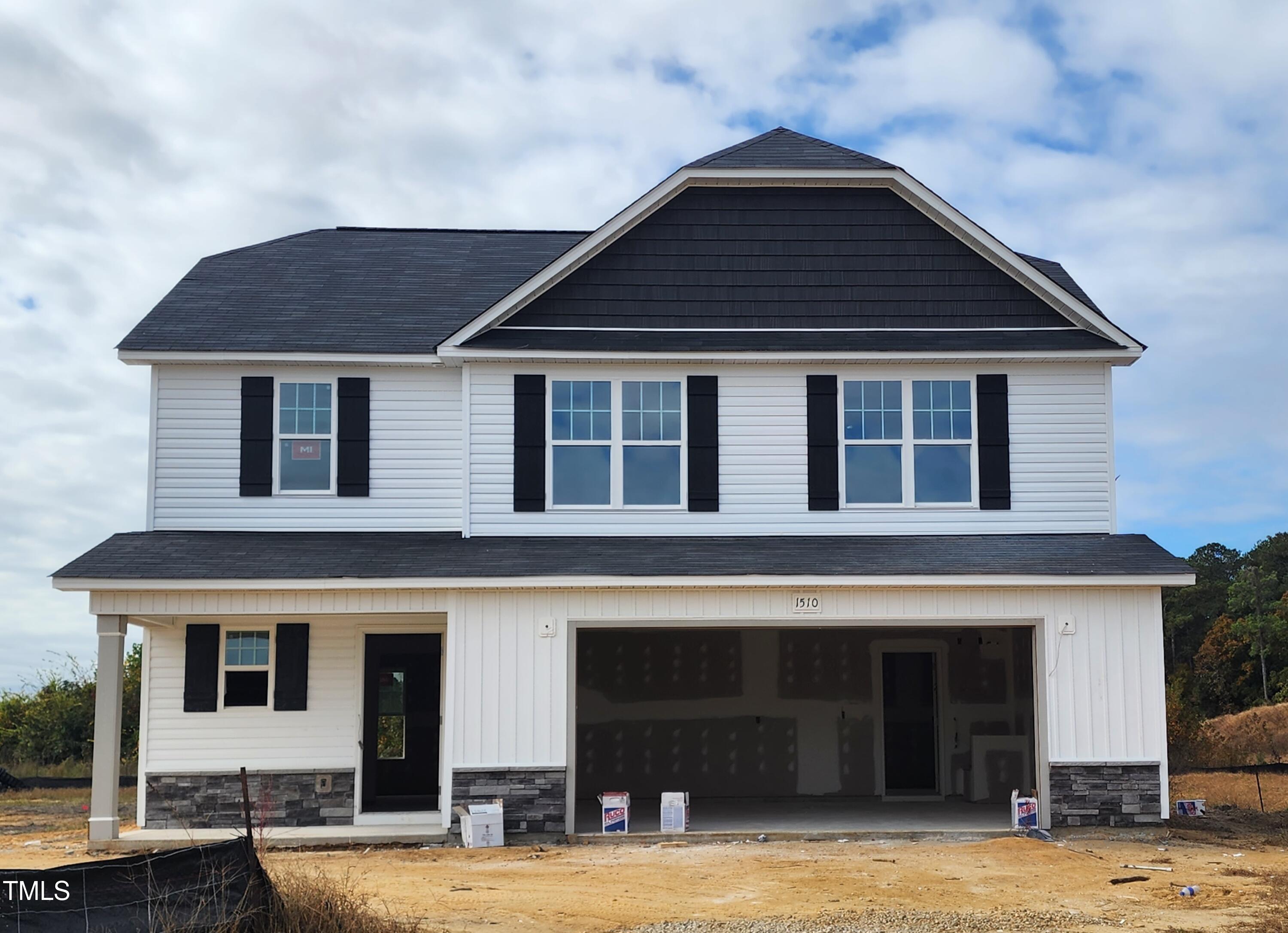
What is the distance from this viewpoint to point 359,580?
46.6 ft

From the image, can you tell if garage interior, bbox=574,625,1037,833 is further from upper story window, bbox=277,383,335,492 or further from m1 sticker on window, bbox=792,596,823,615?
upper story window, bbox=277,383,335,492

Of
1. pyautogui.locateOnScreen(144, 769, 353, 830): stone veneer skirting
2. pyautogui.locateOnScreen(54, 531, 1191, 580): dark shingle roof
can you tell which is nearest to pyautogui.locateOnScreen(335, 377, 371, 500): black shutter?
pyautogui.locateOnScreen(54, 531, 1191, 580): dark shingle roof

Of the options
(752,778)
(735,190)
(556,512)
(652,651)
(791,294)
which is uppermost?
(735,190)

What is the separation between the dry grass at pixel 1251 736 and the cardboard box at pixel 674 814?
12.7m

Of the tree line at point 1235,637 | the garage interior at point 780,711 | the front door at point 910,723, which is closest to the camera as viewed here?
the garage interior at point 780,711

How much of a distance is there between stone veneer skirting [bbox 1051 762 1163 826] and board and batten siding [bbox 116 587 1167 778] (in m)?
0.18

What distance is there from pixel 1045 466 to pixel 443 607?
7.52 meters

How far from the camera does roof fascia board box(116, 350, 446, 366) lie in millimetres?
16031

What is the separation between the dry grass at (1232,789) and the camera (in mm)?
18109

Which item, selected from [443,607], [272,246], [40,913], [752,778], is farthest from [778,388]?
[40,913]

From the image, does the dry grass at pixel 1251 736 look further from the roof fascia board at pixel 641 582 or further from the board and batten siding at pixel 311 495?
the board and batten siding at pixel 311 495

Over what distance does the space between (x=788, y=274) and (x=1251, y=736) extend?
19.2 meters

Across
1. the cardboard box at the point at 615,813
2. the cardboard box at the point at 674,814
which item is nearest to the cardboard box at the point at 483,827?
the cardboard box at the point at 615,813

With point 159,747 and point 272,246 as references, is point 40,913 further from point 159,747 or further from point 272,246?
point 272,246
